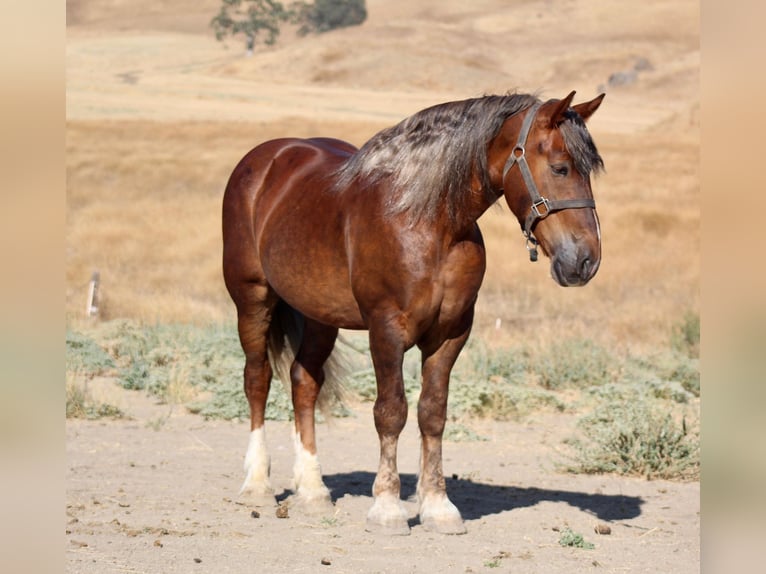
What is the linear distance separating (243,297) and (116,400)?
10.9 ft

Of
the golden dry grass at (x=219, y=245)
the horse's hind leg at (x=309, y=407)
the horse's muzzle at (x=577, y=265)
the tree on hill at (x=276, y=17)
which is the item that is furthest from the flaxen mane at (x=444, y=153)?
the tree on hill at (x=276, y=17)

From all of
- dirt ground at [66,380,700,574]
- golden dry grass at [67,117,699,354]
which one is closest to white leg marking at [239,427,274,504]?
dirt ground at [66,380,700,574]

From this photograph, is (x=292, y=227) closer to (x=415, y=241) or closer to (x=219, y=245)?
(x=415, y=241)

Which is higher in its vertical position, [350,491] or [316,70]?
[316,70]

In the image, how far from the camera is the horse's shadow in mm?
6211

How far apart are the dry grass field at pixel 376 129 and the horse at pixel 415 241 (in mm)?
498

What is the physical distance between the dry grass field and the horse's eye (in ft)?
1.93

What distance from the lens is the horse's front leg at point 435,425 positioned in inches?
215

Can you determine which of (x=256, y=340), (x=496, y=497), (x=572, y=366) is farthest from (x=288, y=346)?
(x=572, y=366)

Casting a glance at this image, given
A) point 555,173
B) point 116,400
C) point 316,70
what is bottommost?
point 116,400

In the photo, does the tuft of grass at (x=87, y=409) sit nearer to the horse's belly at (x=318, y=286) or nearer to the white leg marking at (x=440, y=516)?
the horse's belly at (x=318, y=286)

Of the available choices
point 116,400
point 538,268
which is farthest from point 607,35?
point 116,400

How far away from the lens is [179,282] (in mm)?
17047
